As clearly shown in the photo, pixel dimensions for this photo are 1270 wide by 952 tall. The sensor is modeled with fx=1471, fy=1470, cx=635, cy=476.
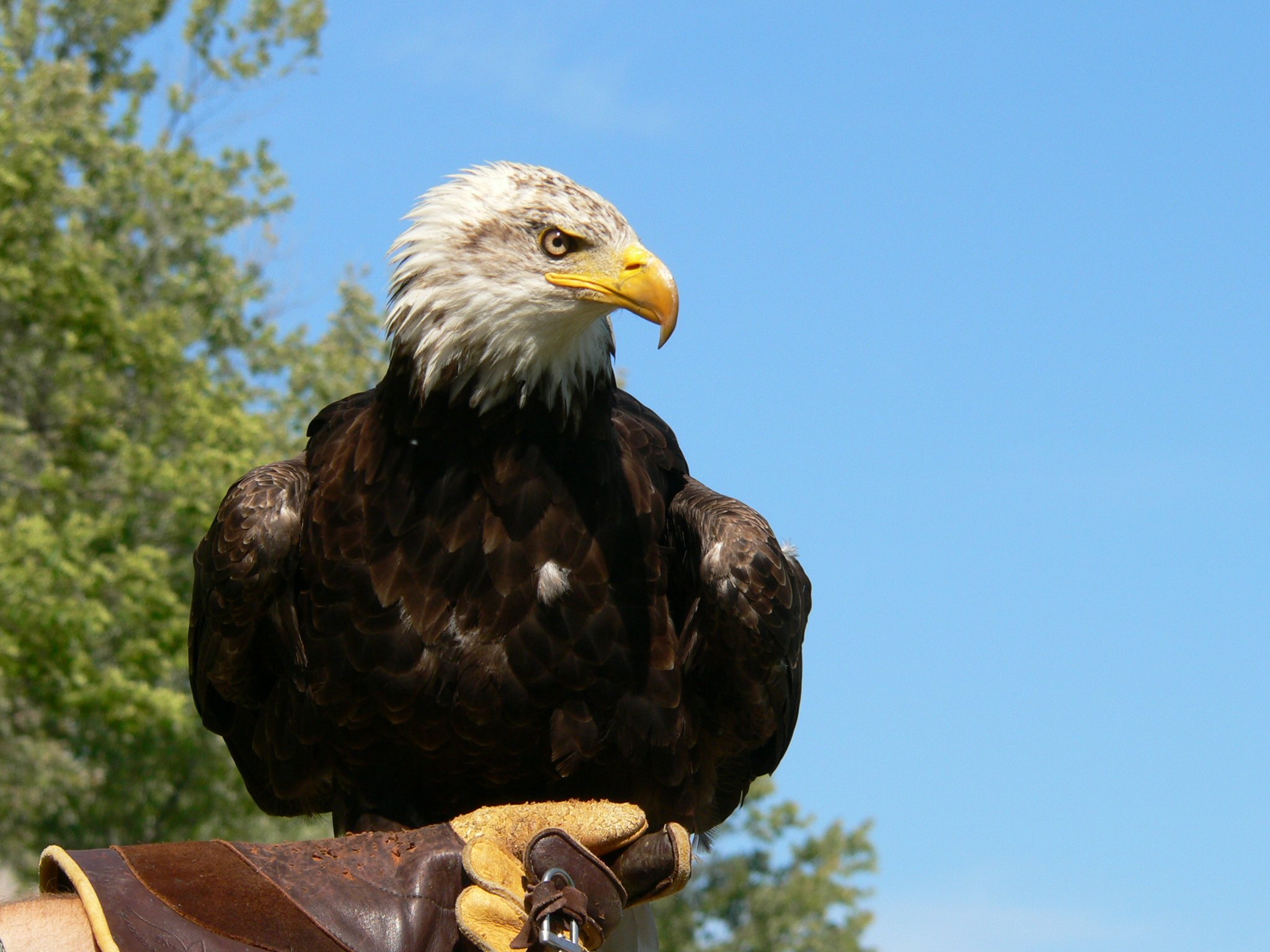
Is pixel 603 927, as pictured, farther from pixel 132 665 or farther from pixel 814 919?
pixel 814 919

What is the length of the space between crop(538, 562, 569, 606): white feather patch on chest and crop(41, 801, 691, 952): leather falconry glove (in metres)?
1.04

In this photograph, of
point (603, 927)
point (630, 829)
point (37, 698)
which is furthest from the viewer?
point (37, 698)

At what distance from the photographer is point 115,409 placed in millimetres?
19891

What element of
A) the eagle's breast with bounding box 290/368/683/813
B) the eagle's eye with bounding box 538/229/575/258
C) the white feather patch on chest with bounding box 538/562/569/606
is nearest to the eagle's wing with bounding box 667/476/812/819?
the eagle's breast with bounding box 290/368/683/813

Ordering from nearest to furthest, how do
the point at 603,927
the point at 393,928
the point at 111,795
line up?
the point at 393,928 → the point at 603,927 → the point at 111,795

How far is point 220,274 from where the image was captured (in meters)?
21.3

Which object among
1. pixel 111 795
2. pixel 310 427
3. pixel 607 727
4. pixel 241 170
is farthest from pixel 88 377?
pixel 607 727

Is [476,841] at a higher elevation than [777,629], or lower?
lower

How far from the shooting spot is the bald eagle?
15.4 ft

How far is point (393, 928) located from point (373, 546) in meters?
1.77

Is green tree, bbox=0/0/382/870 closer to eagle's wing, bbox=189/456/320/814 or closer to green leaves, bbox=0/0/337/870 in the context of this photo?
green leaves, bbox=0/0/337/870

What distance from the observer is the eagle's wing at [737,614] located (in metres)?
4.96

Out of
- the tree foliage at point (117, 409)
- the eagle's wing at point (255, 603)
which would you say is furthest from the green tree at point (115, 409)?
the eagle's wing at point (255, 603)

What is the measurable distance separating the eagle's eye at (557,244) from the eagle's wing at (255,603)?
125cm
